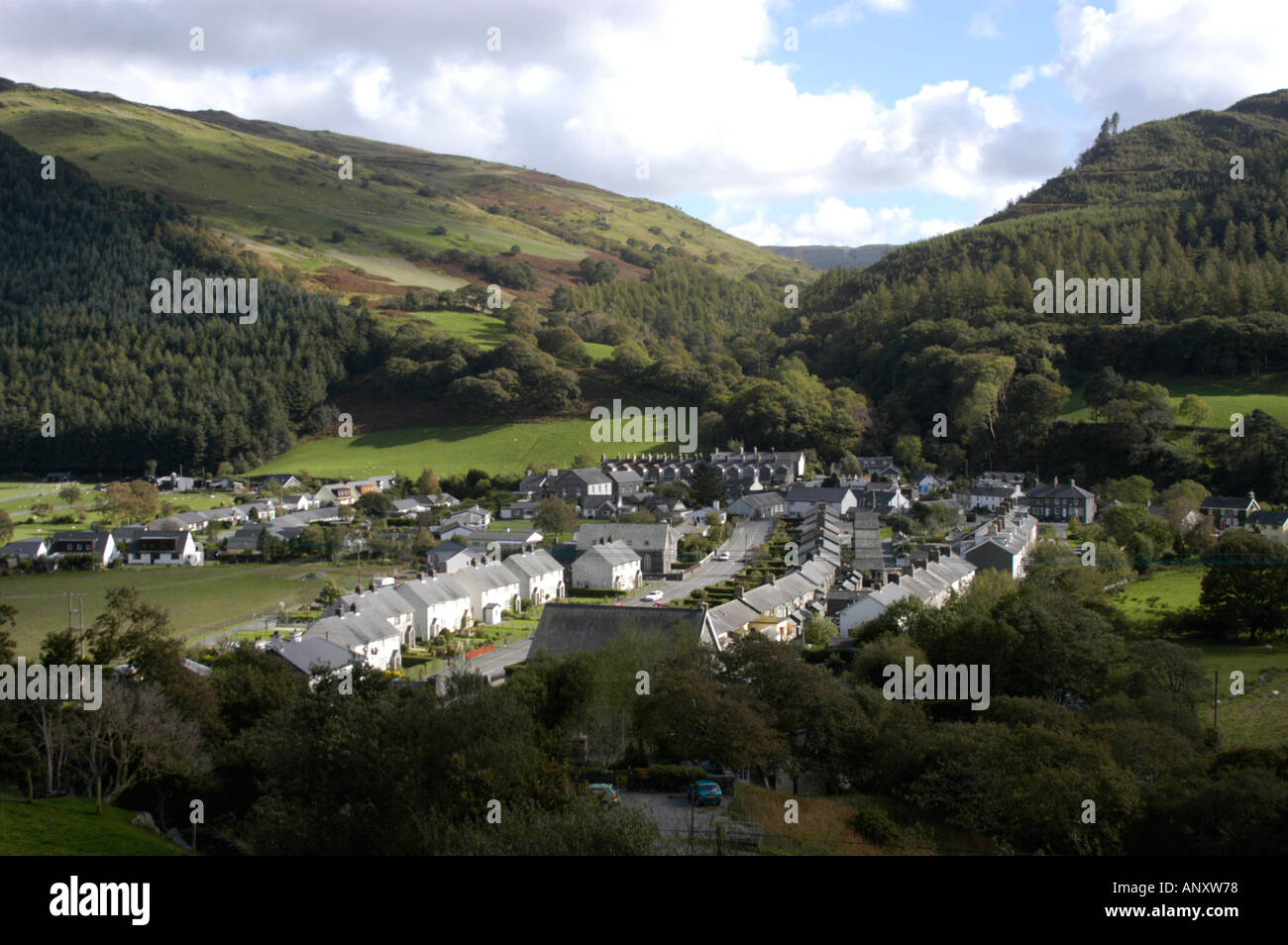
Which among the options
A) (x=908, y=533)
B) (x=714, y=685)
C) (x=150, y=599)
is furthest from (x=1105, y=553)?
(x=150, y=599)

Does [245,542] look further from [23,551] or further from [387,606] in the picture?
[387,606]

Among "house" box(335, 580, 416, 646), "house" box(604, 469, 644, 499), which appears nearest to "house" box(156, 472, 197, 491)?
"house" box(604, 469, 644, 499)

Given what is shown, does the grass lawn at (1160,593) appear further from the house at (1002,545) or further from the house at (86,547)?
the house at (86,547)

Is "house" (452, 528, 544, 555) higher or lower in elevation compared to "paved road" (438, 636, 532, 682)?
higher

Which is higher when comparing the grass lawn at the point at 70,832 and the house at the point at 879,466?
the house at the point at 879,466

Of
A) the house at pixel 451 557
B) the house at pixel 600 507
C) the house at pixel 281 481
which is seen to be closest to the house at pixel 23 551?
the house at pixel 451 557

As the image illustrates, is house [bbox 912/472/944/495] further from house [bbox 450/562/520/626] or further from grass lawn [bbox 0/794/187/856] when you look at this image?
grass lawn [bbox 0/794/187/856]
